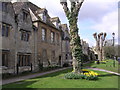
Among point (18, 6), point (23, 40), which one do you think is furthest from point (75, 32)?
point (18, 6)

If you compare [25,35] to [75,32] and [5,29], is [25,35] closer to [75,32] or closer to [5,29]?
[5,29]

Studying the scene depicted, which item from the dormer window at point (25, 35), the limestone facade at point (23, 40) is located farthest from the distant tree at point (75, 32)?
the dormer window at point (25, 35)

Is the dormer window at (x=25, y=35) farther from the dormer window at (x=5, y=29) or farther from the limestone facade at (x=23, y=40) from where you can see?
the dormer window at (x=5, y=29)

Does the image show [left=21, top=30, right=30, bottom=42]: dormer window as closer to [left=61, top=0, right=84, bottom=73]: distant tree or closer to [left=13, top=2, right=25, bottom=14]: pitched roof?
[left=13, top=2, right=25, bottom=14]: pitched roof

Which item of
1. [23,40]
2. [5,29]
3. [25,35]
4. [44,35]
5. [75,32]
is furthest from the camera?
[44,35]

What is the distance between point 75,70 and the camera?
13.3 metres

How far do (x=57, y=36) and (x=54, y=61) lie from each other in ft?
19.2

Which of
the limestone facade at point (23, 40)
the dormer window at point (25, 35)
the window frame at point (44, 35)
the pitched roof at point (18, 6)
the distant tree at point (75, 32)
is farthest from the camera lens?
the window frame at point (44, 35)

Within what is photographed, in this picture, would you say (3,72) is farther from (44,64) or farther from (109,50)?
(109,50)

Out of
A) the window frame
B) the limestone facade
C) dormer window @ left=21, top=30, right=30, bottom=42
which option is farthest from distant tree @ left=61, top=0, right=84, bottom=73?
the window frame

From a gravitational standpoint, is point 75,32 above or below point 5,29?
below

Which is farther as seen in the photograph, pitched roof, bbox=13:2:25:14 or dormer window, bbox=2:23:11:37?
pitched roof, bbox=13:2:25:14

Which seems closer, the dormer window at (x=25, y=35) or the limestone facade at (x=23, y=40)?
the limestone facade at (x=23, y=40)

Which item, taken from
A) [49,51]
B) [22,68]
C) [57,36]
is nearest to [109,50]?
[57,36]
